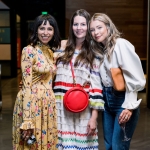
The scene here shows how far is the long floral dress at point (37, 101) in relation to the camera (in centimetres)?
289

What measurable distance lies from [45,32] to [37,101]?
0.59 m

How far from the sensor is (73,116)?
123 inches

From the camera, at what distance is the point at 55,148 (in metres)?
3.11

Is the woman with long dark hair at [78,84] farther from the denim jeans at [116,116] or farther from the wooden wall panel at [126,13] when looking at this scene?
the wooden wall panel at [126,13]

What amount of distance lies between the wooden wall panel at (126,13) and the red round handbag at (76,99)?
9329 millimetres

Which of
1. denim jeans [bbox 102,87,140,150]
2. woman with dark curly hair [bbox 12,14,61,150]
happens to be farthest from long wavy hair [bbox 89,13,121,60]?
woman with dark curly hair [bbox 12,14,61,150]

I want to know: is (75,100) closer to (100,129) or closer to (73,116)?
(73,116)

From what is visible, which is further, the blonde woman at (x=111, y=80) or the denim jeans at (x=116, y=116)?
the denim jeans at (x=116, y=116)

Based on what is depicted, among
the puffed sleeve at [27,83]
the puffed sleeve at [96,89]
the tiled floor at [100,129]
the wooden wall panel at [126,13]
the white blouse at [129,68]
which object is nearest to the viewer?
the white blouse at [129,68]

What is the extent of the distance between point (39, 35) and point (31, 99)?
556 mm

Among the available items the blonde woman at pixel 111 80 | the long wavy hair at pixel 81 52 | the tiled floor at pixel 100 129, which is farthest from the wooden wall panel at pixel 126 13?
the blonde woman at pixel 111 80

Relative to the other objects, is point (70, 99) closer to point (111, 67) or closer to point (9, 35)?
point (111, 67)

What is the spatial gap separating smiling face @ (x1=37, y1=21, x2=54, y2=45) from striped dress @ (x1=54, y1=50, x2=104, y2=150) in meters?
0.19

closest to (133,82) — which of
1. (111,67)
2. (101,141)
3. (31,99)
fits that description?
(111,67)
